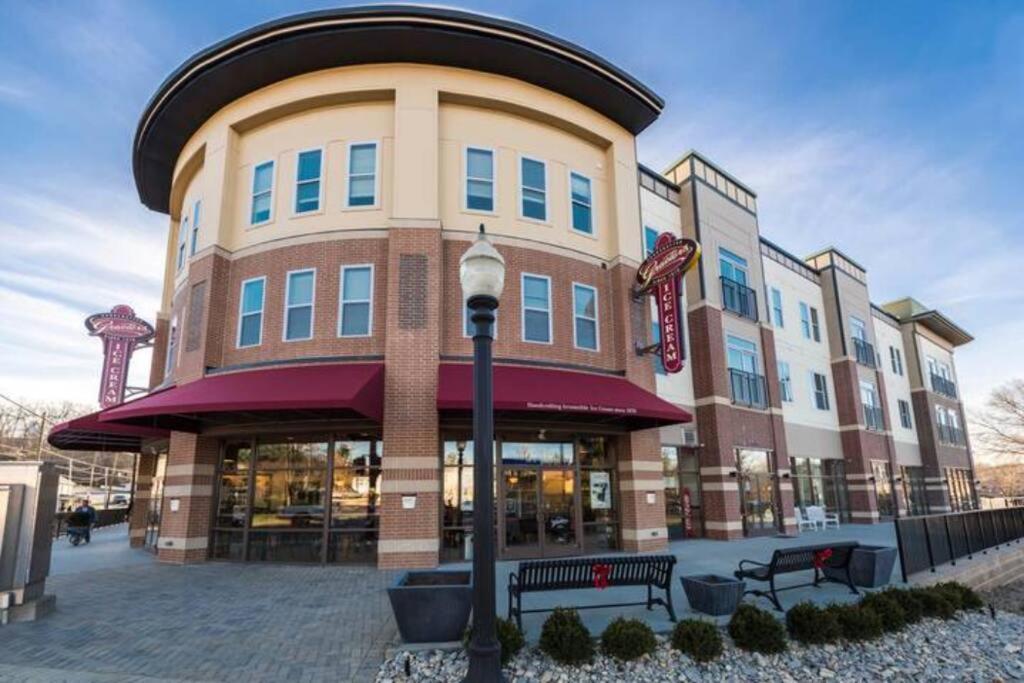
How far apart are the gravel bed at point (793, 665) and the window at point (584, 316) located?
368 inches

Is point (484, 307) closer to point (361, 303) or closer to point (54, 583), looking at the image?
point (361, 303)

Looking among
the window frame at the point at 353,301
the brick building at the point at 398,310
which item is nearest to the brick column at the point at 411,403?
the brick building at the point at 398,310

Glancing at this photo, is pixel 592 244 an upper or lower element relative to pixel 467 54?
lower

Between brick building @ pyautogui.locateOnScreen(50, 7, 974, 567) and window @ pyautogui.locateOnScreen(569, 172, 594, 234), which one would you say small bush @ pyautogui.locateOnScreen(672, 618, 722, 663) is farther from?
window @ pyautogui.locateOnScreen(569, 172, 594, 234)

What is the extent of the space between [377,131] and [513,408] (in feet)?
27.6

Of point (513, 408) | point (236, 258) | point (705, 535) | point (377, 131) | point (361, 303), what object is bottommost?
point (705, 535)

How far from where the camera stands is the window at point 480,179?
15.5 meters

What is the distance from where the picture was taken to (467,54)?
50.5ft

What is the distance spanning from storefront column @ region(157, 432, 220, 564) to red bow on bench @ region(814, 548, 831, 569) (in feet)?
44.1

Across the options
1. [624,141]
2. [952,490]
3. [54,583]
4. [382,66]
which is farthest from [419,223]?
[952,490]

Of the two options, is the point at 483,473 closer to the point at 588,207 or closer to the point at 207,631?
the point at 207,631

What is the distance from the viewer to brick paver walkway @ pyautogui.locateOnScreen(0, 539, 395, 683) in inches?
256

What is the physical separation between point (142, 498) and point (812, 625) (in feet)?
64.3

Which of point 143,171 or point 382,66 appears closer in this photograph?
point 382,66
